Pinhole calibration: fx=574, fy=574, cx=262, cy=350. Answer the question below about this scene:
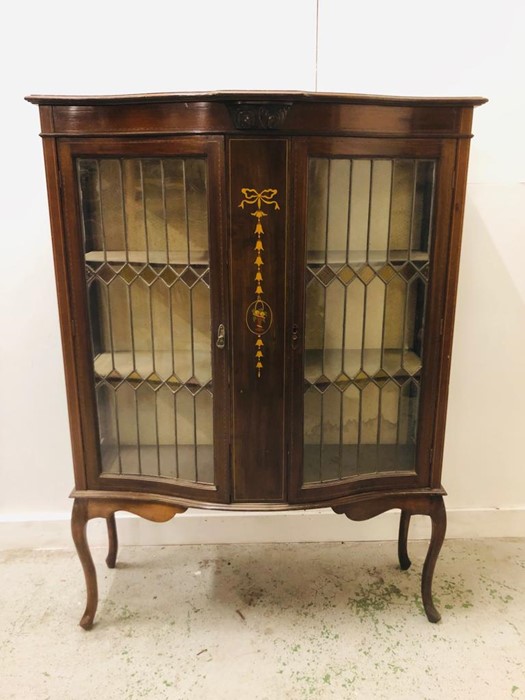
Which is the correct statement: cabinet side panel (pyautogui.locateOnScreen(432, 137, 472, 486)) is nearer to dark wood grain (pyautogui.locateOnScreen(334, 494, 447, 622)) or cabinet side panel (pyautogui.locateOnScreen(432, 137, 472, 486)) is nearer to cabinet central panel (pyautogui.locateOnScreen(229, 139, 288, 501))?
dark wood grain (pyautogui.locateOnScreen(334, 494, 447, 622))

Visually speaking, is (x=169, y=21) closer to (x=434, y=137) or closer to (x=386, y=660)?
(x=434, y=137)

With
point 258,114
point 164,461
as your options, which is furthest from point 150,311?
point 258,114

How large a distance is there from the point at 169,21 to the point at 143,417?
106 cm

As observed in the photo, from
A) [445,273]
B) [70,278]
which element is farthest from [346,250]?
[70,278]

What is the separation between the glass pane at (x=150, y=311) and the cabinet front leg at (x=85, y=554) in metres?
0.13

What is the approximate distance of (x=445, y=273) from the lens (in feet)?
4.36

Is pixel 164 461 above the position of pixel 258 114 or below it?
below

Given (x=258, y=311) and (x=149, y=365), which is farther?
(x=149, y=365)

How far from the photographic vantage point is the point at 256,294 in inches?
49.6

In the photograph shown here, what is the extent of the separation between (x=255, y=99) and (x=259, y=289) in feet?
1.25

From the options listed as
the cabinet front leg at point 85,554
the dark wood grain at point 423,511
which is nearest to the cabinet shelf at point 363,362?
the dark wood grain at point 423,511

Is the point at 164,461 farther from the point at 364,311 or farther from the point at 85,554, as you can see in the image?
the point at 364,311

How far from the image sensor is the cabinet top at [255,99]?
1125 millimetres

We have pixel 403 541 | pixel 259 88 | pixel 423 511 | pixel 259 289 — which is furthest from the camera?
pixel 403 541
